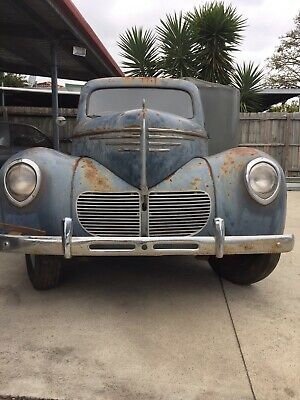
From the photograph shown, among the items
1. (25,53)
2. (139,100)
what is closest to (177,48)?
(25,53)

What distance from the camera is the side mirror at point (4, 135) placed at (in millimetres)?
8297

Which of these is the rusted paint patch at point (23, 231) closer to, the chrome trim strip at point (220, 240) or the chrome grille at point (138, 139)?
the chrome grille at point (138, 139)

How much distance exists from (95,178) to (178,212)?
0.64 metres

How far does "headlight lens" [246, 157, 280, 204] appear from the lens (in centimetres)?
310

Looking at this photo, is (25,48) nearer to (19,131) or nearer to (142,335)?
(19,131)

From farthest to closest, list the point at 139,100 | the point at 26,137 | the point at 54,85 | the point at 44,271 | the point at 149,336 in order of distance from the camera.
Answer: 1. the point at 26,137
2. the point at 54,85
3. the point at 139,100
4. the point at 44,271
5. the point at 149,336

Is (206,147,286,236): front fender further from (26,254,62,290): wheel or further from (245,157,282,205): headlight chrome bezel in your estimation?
(26,254,62,290): wheel

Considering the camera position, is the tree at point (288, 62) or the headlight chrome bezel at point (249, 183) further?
the tree at point (288, 62)

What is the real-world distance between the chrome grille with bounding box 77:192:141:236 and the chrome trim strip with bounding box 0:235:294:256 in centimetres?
17

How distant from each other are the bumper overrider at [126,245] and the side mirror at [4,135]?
18.9 feet

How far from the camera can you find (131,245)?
2.91 meters

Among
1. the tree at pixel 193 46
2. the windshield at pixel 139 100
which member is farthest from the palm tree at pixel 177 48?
the windshield at pixel 139 100

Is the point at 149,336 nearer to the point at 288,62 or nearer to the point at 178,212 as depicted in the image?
the point at 178,212

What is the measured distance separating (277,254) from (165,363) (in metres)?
1.34
